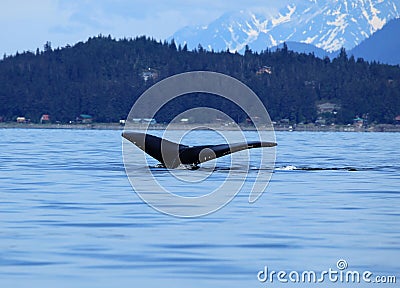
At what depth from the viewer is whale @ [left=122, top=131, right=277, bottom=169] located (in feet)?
120

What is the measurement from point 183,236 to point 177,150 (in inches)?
682

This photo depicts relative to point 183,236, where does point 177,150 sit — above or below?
above

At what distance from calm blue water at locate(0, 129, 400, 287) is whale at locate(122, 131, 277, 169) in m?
4.49

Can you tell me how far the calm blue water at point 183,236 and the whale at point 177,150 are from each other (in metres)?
4.49

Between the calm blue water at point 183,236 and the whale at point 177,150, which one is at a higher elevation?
the whale at point 177,150

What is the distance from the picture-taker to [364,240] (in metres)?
19.9

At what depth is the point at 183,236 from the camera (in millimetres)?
20281

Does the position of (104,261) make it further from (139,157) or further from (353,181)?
(139,157)

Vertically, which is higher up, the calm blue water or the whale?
the whale

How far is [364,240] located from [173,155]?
59.0ft

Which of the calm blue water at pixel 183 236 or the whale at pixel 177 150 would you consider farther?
the whale at pixel 177 150

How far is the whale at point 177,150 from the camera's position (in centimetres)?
3650

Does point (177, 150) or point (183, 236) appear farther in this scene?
point (177, 150)

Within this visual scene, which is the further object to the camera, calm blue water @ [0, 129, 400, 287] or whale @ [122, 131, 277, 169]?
whale @ [122, 131, 277, 169]
